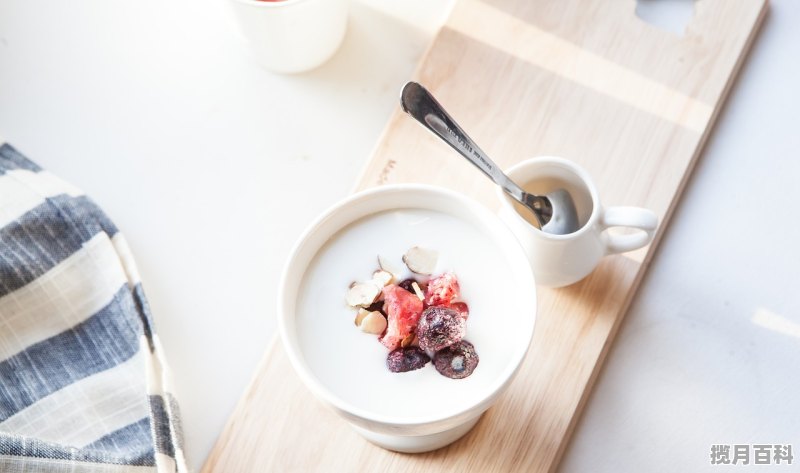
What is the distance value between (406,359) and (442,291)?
60mm

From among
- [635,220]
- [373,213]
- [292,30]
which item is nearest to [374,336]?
[373,213]

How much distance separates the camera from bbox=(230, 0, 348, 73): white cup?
0.86 metres

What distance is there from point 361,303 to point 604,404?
0.30 metres

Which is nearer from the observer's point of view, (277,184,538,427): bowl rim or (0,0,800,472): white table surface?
(277,184,538,427): bowl rim

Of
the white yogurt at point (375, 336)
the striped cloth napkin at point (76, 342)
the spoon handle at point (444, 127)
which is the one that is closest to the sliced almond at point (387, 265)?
the white yogurt at point (375, 336)

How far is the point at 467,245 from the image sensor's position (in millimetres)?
761

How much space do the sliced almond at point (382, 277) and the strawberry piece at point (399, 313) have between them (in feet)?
0.05

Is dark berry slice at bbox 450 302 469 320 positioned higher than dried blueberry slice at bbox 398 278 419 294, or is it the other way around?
dried blueberry slice at bbox 398 278 419 294

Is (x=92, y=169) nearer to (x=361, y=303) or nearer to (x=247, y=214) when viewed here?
(x=247, y=214)

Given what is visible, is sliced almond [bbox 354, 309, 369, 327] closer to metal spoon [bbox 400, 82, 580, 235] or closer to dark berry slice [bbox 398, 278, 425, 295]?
dark berry slice [bbox 398, 278, 425, 295]

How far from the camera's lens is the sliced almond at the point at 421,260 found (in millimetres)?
741

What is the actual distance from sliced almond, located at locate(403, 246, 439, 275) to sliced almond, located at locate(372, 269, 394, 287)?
2cm

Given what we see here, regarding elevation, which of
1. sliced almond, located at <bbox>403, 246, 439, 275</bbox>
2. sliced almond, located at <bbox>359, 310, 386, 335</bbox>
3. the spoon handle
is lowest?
sliced almond, located at <bbox>359, 310, 386, 335</bbox>

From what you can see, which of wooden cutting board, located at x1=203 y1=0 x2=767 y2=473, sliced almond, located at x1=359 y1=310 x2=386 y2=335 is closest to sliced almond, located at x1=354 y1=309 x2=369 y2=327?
sliced almond, located at x1=359 y1=310 x2=386 y2=335
